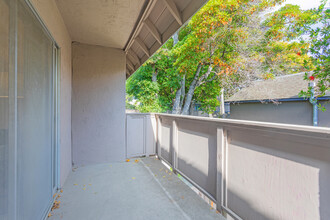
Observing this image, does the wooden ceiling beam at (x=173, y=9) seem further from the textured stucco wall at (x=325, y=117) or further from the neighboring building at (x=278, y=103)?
the textured stucco wall at (x=325, y=117)

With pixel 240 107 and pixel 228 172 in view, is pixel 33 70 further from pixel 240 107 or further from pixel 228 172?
pixel 240 107

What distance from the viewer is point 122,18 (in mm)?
2594

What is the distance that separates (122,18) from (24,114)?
200 centimetres

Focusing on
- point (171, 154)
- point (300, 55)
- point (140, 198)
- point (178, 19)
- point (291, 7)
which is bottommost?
point (140, 198)

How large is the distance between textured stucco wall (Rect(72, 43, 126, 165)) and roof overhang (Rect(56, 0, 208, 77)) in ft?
1.25

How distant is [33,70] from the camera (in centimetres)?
158

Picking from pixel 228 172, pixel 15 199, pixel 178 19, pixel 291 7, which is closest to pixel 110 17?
pixel 178 19

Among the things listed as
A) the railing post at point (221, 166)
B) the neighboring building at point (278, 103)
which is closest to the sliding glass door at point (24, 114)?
the railing post at point (221, 166)

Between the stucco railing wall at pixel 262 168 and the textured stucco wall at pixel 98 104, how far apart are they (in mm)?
2016

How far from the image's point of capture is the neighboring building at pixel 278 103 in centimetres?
813

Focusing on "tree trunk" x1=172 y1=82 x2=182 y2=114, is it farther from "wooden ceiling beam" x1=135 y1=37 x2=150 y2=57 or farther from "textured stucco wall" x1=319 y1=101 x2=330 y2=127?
"textured stucco wall" x1=319 y1=101 x2=330 y2=127

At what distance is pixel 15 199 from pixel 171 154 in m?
2.45

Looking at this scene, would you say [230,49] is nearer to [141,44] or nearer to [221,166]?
[141,44]

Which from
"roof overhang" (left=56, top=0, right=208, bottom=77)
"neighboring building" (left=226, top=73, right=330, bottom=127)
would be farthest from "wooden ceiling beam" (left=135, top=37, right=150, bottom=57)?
"neighboring building" (left=226, top=73, right=330, bottom=127)
